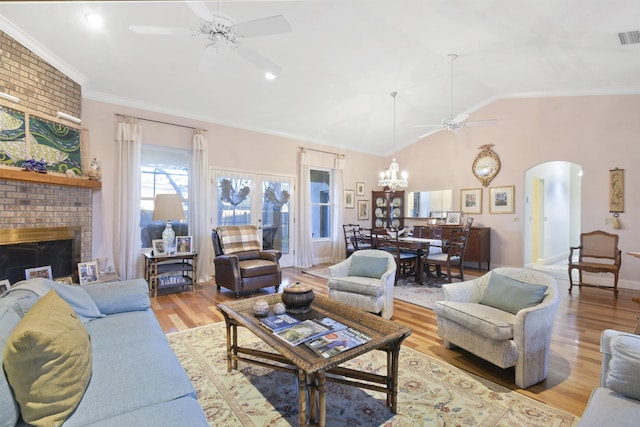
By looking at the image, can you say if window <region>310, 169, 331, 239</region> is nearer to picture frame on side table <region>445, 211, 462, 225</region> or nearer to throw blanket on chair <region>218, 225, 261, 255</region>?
throw blanket on chair <region>218, 225, 261, 255</region>

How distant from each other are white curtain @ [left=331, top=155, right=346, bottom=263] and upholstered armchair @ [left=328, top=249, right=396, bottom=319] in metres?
3.53

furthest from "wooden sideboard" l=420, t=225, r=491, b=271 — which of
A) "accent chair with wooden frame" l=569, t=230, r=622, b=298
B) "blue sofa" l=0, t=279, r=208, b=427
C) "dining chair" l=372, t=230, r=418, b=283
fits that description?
"blue sofa" l=0, t=279, r=208, b=427

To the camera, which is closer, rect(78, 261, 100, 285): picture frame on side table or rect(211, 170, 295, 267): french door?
rect(78, 261, 100, 285): picture frame on side table

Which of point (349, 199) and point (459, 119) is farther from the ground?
point (459, 119)

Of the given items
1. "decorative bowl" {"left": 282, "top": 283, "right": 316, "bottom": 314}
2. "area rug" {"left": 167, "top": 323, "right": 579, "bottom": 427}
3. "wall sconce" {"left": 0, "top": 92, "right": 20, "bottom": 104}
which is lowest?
"area rug" {"left": 167, "top": 323, "right": 579, "bottom": 427}

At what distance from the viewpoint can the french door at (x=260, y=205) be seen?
5570mm

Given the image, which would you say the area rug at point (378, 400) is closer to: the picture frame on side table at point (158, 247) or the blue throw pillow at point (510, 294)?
the blue throw pillow at point (510, 294)

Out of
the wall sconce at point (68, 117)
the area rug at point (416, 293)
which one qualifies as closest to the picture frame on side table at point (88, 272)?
the wall sconce at point (68, 117)

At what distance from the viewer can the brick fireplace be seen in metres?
3.10

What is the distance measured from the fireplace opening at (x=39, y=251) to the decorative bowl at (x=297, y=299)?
3038mm

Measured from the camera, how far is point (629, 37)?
11.4 feet

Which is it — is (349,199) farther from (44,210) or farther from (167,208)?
(44,210)

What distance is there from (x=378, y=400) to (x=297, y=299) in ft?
2.75

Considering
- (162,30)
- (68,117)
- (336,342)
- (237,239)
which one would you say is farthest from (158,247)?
(336,342)
